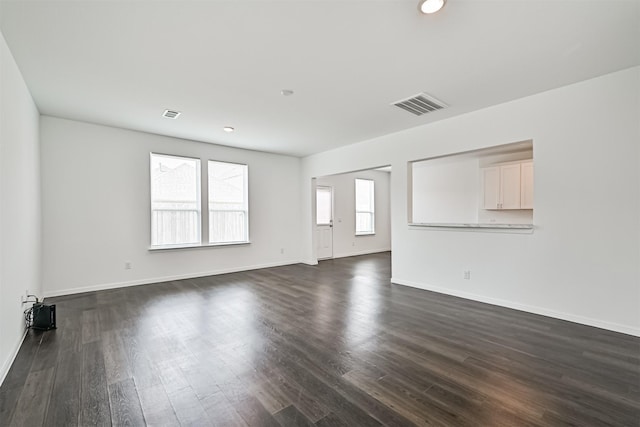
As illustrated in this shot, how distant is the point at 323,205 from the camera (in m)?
8.05

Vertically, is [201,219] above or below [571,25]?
below

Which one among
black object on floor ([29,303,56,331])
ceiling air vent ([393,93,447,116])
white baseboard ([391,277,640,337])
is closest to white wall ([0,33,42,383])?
black object on floor ([29,303,56,331])

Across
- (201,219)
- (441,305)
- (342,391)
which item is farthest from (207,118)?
(441,305)

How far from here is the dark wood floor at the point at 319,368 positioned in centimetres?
174

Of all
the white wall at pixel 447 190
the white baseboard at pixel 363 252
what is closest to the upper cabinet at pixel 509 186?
the white wall at pixel 447 190

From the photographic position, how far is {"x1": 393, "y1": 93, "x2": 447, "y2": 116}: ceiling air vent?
352 cm

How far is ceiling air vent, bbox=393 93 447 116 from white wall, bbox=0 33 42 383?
12.6 feet

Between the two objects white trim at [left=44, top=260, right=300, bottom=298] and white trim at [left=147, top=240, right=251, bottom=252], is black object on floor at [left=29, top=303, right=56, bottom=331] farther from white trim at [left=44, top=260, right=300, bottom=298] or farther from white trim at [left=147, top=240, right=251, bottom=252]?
white trim at [left=147, top=240, right=251, bottom=252]

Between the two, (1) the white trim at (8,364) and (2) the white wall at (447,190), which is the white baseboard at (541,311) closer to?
(2) the white wall at (447,190)

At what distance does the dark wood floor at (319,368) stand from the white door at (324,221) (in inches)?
159

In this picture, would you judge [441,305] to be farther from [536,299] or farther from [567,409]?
[567,409]

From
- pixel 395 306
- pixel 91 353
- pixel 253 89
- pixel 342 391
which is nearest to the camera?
pixel 342 391

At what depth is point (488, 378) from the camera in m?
2.11

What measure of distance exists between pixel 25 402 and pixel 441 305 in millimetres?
4045
